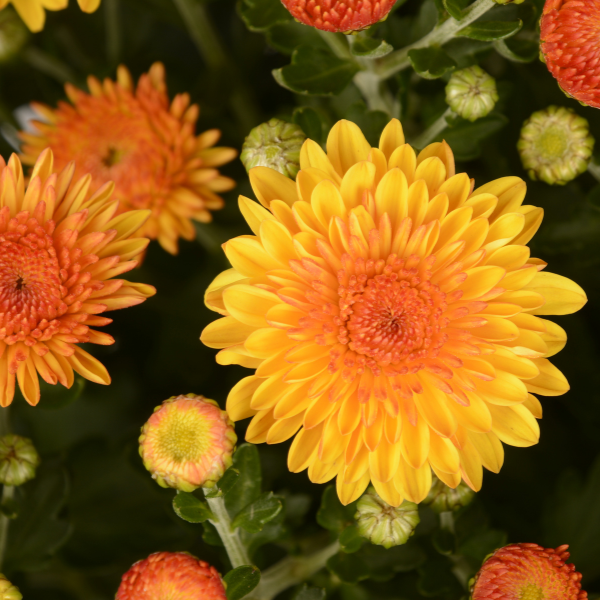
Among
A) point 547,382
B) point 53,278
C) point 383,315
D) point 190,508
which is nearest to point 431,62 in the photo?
point 383,315

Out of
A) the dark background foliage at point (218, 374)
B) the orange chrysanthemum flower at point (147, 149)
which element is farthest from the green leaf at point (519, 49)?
the orange chrysanthemum flower at point (147, 149)

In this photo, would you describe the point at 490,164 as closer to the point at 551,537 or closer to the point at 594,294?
the point at 594,294

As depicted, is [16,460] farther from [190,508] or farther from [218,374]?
[218,374]

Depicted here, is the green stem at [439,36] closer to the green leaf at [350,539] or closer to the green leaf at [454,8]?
the green leaf at [454,8]

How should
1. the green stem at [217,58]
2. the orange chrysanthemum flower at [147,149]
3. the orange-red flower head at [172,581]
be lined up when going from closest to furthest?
the orange-red flower head at [172,581] → the orange chrysanthemum flower at [147,149] → the green stem at [217,58]

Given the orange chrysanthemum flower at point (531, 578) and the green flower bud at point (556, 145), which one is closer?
the orange chrysanthemum flower at point (531, 578)

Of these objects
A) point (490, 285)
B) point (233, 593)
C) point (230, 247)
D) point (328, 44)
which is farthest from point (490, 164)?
point (233, 593)
